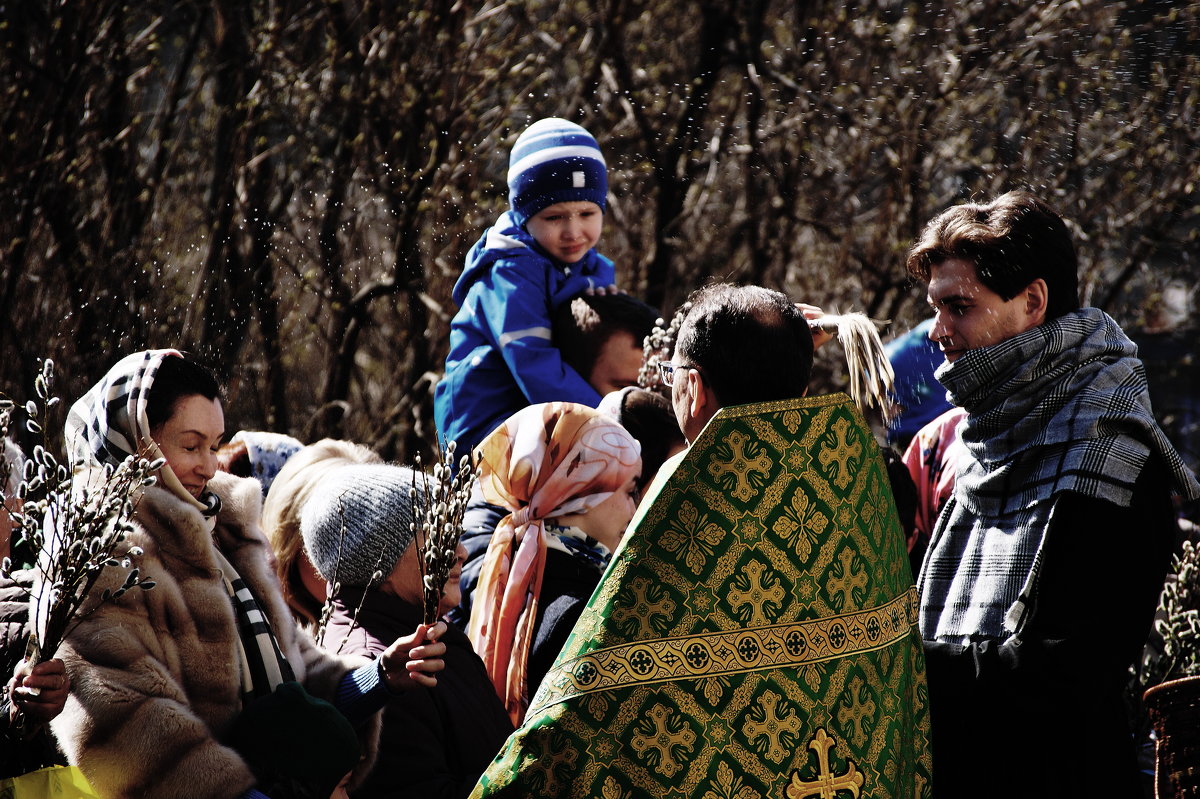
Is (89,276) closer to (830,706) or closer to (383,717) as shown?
(383,717)

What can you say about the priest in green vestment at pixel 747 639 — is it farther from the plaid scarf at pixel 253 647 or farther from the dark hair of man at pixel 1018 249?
the plaid scarf at pixel 253 647

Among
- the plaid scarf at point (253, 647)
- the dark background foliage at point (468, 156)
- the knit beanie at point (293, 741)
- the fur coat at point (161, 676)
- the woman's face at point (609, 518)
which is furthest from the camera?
the dark background foliage at point (468, 156)

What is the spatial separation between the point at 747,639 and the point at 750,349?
0.56 m

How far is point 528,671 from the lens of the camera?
363 centimetres

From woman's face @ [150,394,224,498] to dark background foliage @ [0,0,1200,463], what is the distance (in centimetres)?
411

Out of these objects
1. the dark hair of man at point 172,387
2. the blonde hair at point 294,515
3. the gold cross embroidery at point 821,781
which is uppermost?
the dark hair of man at point 172,387

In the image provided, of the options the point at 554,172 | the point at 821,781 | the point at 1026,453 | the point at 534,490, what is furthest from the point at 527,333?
the point at 821,781

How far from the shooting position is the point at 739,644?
229cm

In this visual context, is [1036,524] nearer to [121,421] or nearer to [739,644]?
[739,644]

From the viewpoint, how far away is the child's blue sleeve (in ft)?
15.9

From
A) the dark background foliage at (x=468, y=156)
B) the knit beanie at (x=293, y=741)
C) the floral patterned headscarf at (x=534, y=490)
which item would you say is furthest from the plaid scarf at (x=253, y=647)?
the dark background foliage at (x=468, y=156)

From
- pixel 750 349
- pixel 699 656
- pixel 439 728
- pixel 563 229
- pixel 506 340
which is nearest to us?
pixel 699 656

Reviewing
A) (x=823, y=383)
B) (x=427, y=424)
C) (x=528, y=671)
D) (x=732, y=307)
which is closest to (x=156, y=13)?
(x=427, y=424)

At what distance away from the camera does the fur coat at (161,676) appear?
105 inches
